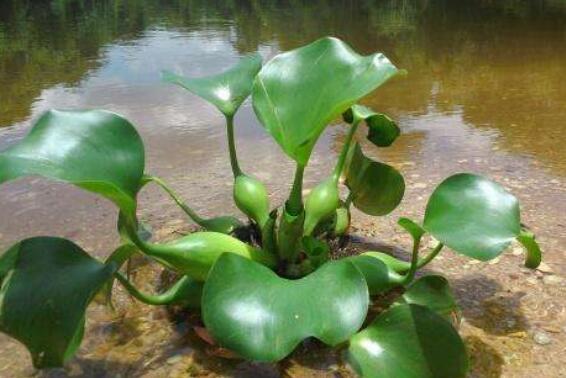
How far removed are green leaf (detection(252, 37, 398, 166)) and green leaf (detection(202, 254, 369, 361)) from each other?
22 cm

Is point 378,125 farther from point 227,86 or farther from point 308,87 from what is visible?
point 227,86

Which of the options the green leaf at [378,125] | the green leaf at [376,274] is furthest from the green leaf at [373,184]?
the green leaf at [376,274]

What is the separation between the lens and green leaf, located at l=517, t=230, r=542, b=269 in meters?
1.06

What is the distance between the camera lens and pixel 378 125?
1304mm

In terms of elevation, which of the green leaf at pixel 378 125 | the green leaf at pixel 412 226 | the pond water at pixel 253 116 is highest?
the green leaf at pixel 378 125

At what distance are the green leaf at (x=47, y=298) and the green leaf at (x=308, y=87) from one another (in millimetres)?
361

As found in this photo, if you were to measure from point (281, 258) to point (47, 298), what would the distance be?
459mm

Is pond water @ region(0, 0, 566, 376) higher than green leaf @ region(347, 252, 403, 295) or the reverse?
the reverse

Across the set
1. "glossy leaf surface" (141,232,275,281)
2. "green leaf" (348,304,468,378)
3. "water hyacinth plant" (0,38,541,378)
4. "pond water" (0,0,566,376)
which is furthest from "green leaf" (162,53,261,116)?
"green leaf" (348,304,468,378)

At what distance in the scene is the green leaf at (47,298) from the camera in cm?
93

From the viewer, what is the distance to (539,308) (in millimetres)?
1278

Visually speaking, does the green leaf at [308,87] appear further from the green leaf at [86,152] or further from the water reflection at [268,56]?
the water reflection at [268,56]

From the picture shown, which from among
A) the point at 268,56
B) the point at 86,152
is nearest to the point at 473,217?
the point at 86,152

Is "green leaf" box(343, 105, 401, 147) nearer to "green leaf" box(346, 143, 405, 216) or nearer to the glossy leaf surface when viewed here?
"green leaf" box(346, 143, 405, 216)
